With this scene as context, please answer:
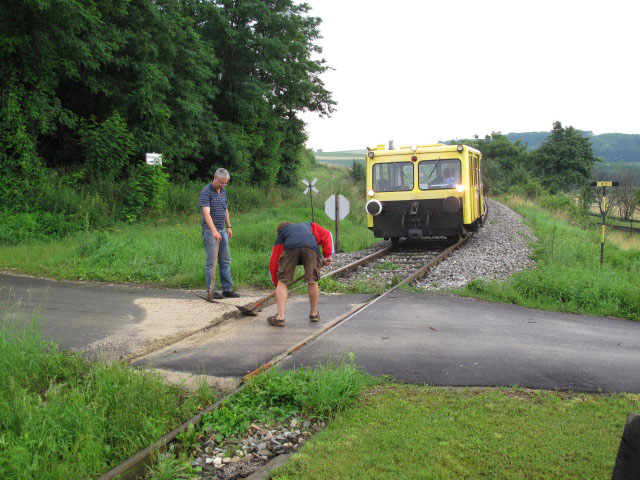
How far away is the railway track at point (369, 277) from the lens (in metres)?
3.56

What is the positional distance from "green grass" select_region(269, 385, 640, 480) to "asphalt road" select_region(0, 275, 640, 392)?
0.43 m

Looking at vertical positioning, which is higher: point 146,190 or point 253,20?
point 253,20

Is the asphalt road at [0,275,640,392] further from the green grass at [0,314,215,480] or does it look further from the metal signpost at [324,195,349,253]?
the metal signpost at [324,195,349,253]

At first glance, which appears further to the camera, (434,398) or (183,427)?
(434,398)

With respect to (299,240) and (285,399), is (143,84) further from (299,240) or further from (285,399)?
(285,399)

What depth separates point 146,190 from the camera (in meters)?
18.0

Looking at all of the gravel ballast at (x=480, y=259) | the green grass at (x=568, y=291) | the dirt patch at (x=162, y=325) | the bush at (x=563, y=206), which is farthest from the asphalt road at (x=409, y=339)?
the bush at (x=563, y=206)

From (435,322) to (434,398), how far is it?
107 inches

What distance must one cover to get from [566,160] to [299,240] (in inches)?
2100

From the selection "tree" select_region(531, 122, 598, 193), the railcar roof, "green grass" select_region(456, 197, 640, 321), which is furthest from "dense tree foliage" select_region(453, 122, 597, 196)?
"green grass" select_region(456, 197, 640, 321)

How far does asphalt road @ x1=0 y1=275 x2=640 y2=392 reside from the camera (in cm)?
521

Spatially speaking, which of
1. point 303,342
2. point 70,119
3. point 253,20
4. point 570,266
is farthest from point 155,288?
point 253,20

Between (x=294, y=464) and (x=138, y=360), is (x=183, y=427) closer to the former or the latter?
(x=294, y=464)

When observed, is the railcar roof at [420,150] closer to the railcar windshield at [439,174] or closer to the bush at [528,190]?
the railcar windshield at [439,174]
